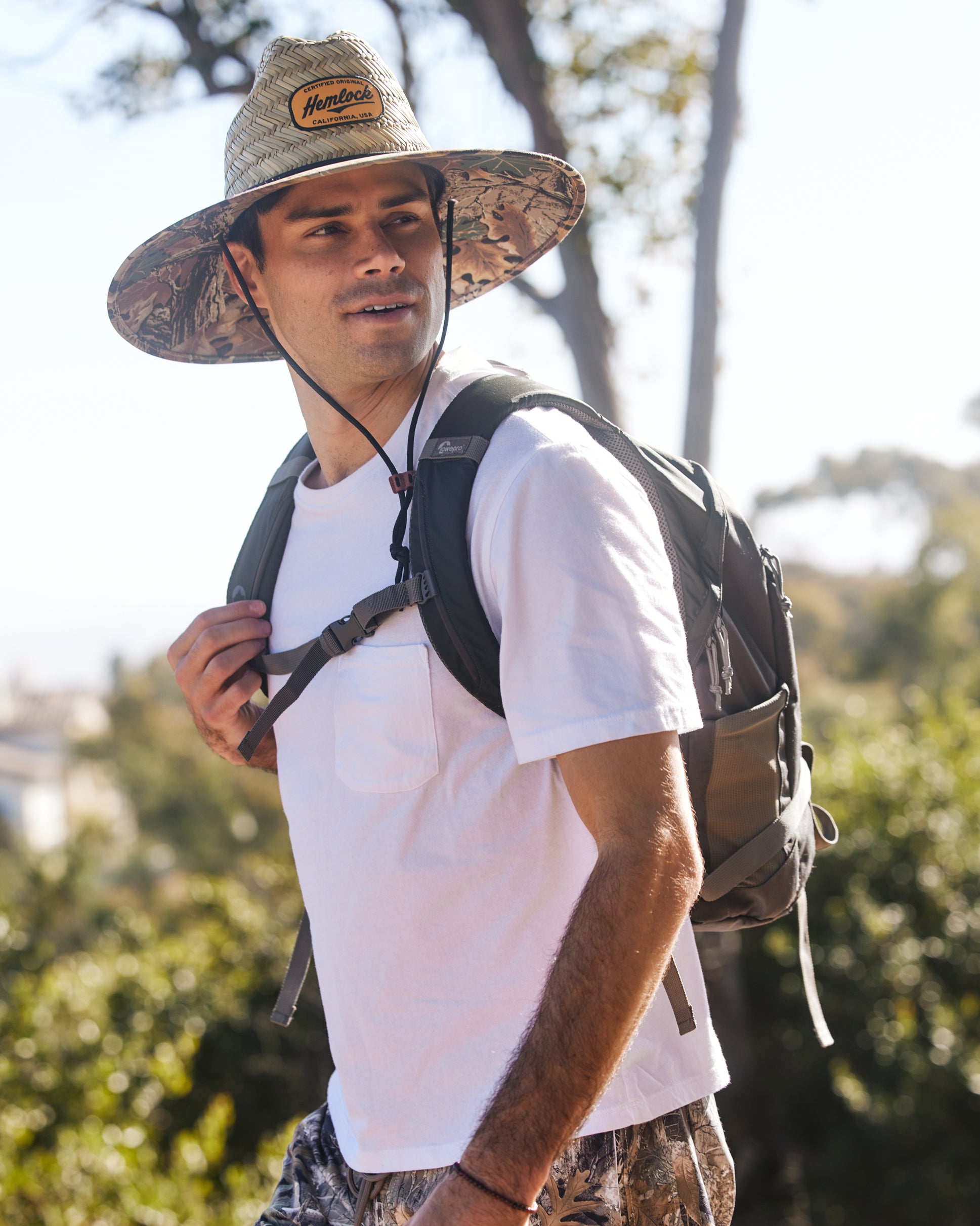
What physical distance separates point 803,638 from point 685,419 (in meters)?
35.9

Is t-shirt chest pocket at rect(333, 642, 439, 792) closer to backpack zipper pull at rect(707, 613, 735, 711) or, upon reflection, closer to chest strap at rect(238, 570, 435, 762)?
chest strap at rect(238, 570, 435, 762)

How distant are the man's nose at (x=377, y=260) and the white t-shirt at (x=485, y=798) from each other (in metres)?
0.22

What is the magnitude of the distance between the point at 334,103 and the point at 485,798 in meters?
1.09

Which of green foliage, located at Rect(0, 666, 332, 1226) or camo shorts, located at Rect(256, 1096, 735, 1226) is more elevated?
camo shorts, located at Rect(256, 1096, 735, 1226)

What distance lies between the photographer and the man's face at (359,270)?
5.35 feet

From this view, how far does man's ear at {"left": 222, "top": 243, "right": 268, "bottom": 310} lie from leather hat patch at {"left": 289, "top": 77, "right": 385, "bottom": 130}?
0.26 meters

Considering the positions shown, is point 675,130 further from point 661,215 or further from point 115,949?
point 115,949

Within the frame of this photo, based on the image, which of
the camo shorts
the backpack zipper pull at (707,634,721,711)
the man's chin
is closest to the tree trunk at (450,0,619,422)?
the man's chin

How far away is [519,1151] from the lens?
1.11 m

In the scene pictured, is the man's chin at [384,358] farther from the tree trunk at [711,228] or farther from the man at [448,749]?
the tree trunk at [711,228]

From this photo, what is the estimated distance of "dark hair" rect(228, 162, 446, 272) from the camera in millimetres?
1742

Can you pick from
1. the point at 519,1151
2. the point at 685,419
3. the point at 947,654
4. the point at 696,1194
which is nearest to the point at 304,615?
the point at 519,1151

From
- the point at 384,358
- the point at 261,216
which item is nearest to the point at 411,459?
the point at 384,358

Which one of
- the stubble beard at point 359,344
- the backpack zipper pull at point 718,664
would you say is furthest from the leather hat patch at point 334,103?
the backpack zipper pull at point 718,664
